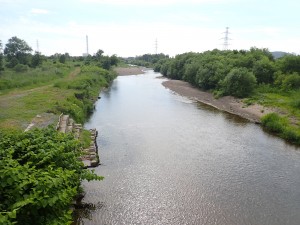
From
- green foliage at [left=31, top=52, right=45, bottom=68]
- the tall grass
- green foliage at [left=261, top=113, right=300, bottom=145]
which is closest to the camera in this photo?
green foliage at [left=261, top=113, right=300, bottom=145]

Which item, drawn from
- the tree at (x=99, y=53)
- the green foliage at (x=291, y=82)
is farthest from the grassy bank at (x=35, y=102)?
the tree at (x=99, y=53)

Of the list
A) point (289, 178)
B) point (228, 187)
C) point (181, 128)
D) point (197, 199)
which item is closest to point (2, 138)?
point (197, 199)

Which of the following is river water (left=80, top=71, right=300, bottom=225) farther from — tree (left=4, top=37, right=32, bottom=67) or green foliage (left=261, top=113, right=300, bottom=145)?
tree (left=4, top=37, right=32, bottom=67)

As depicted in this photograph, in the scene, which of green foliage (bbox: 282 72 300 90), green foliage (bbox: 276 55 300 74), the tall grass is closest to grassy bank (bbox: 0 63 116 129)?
the tall grass

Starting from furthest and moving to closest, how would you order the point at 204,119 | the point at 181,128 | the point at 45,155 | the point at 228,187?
1. the point at 204,119
2. the point at 181,128
3. the point at 228,187
4. the point at 45,155

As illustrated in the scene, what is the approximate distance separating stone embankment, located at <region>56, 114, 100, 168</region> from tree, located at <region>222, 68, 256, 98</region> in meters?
27.5

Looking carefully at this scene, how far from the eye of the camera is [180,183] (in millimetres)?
17031

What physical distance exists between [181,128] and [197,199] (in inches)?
545

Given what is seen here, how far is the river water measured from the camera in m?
14.0

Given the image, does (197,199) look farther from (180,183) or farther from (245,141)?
(245,141)

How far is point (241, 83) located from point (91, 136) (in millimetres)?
29773

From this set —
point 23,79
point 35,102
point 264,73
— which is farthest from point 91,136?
point 264,73

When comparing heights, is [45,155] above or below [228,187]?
above

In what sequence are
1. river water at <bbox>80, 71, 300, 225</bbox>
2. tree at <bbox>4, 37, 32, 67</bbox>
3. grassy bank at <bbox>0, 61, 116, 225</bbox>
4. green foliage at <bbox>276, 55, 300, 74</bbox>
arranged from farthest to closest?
1. tree at <bbox>4, 37, 32, 67</bbox>
2. green foliage at <bbox>276, 55, 300, 74</bbox>
3. river water at <bbox>80, 71, 300, 225</bbox>
4. grassy bank at <bbox>0, 61, 116, 225</bbox>
